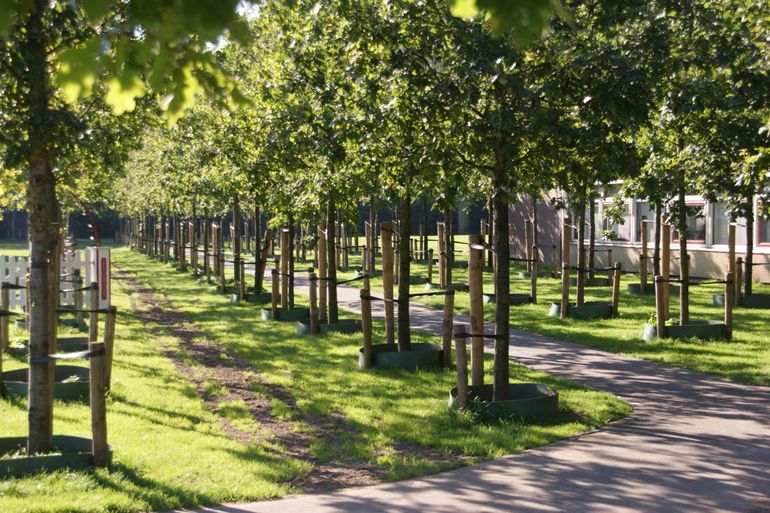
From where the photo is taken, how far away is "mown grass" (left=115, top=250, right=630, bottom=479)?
25.5ft

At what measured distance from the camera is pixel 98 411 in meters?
6.77

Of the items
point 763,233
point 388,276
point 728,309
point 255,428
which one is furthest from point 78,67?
point 763,233

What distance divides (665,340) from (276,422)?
24.3 ft

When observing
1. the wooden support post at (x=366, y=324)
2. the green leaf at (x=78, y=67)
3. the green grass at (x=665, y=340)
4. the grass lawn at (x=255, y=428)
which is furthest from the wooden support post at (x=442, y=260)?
→ the green leaf at (x=78, y=67)

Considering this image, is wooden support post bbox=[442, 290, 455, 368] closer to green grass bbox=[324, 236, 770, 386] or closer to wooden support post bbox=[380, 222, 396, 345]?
wooden support post bbox=[380, 222, 396, 345]

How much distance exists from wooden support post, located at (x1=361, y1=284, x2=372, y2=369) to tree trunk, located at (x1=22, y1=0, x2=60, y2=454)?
4.87m

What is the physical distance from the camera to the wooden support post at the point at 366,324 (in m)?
11.5

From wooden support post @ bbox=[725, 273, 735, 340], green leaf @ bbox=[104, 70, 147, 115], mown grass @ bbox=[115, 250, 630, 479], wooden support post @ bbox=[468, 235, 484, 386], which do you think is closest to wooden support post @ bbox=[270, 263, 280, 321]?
mown grass @ bbox=[115, 250, 630, 479]

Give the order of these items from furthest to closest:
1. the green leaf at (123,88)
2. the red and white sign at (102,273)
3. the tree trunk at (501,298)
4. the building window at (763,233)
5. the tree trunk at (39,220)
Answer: the building window at (763,233) → the red and white sign at (102,273) → the tree trunk at (501,298) → the tree trunk at (39,220) → the green leaf at (123,88)

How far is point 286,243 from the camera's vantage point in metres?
16.5

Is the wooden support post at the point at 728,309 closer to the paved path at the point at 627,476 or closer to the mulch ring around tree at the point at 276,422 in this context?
the paved path at the point at 627,476

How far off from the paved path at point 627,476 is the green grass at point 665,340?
6.90 feet

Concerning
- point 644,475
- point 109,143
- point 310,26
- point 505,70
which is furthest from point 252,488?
point 310,26

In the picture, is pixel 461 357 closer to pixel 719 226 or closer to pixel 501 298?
pixel 501 298
